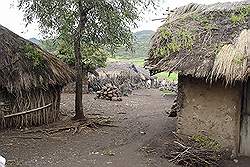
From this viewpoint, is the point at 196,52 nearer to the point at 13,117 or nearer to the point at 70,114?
the point at 13,117

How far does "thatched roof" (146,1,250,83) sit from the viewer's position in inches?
354

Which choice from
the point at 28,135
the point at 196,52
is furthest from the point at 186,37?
the point at 28,135

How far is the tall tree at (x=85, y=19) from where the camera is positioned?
13.2m

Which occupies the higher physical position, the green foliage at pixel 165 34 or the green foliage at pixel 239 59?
the green foliage at pixel 165 34

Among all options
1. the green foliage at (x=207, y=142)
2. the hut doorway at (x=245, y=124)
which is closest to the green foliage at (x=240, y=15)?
the hut doorway at (x=245, y=124)

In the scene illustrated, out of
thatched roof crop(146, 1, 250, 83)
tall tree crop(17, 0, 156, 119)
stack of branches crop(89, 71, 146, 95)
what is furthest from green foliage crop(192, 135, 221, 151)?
stack of branches crop(89, 71, 146, 95)

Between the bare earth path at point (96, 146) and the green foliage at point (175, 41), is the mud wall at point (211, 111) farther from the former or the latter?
the bare earth path at point (96, 146)

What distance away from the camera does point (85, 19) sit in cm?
1386

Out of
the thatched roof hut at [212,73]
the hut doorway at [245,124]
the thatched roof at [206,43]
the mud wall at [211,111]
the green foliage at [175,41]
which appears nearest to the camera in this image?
the thatched roof at [206,43]

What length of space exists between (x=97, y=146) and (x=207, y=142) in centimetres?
306

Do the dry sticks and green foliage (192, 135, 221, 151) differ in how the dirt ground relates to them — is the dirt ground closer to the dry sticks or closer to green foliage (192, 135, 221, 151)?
the dry sticks

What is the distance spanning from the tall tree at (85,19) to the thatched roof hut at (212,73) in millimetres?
3090

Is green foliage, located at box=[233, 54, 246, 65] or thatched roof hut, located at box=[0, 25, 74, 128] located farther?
thatched roof hut, located at box=[0, 25, 74, 128]

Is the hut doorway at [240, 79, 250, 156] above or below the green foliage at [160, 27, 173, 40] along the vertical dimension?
below
